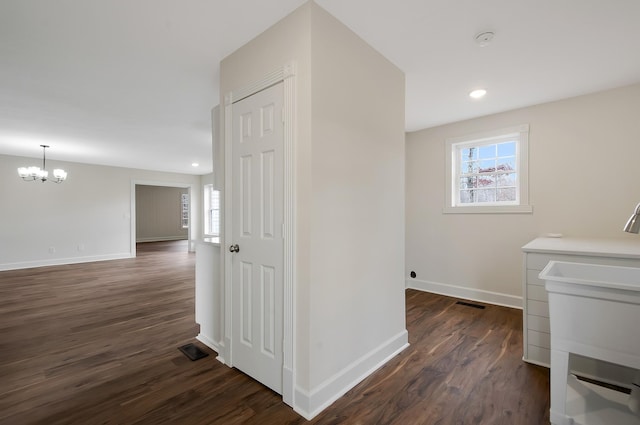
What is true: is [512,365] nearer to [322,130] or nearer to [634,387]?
[634,387]

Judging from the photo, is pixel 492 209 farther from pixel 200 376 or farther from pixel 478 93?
pixel 200 376

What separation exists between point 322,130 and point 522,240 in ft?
10.1

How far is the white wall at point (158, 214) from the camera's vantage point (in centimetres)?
1212

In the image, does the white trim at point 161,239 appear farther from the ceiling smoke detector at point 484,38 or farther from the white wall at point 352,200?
the ceiling smoke detector at point 484,38

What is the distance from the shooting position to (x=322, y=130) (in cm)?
181

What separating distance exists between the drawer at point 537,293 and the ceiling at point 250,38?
6.13 ft

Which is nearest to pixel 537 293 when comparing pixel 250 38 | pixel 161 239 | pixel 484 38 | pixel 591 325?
pixel 591 325

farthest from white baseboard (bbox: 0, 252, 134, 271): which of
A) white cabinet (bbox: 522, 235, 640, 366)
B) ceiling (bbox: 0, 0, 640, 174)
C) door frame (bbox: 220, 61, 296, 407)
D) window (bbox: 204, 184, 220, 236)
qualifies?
white cabinet (bbox: 522, 235, 640, 366)

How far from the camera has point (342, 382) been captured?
196 cm

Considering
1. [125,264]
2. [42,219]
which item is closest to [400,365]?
[125,264]

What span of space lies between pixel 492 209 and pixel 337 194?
9.00 ft

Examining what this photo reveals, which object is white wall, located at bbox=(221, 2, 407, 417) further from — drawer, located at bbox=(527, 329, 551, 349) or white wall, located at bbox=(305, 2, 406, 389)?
drawer, located at bbox=(527, 329, 551, 349)

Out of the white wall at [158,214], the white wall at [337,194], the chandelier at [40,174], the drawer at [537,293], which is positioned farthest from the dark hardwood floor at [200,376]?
the white wall at [158,214]

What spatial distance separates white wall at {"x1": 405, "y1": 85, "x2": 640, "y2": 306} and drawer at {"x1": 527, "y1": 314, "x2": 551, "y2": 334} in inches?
55.1
